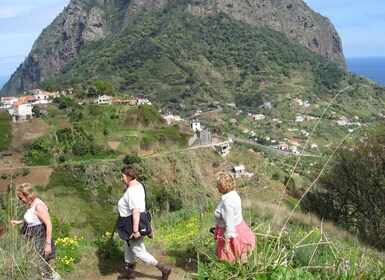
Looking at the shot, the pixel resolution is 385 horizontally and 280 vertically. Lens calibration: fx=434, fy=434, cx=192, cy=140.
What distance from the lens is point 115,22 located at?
15725 centimetres

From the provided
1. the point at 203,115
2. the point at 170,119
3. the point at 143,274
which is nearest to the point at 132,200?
the point at 143,274

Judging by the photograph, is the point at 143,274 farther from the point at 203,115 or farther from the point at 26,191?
the point at 203,115

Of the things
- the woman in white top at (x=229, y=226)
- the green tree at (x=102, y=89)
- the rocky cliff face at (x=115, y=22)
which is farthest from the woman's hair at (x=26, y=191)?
the rocky cliff face at (x=115, y=22)

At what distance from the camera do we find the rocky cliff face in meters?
145

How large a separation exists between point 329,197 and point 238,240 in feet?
36.6

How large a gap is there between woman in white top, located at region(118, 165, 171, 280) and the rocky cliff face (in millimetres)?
135044

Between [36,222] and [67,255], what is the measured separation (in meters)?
1.22

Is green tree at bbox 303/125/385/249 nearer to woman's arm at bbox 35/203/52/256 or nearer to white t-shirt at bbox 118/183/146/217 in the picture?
white t-shirt at bbox 118/183/146/217

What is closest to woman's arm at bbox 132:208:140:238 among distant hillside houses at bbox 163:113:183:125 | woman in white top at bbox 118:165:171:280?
woman in white top at bbox 118:165:171:280

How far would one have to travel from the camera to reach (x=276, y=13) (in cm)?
16275

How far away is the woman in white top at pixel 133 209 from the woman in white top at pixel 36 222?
29.9 inches

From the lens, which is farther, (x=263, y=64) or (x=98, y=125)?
(x=263, y=64)

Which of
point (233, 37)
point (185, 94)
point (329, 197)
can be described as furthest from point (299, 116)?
point (329, 197)

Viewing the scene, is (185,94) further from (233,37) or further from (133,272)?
(133,272)
